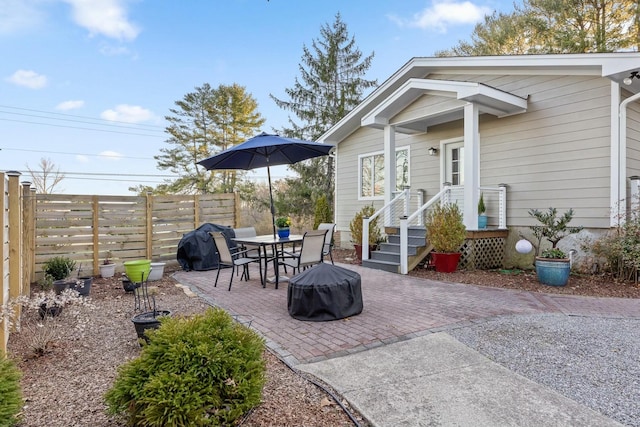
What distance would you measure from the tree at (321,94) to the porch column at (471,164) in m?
11.7

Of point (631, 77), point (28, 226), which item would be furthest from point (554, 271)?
point (28, 226)

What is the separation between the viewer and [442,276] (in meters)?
6.91

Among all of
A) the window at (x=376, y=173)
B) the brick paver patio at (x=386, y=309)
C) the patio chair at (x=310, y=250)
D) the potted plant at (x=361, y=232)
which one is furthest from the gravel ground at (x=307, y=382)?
the window at (x=376, y=173)

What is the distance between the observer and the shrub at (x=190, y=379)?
1918mm

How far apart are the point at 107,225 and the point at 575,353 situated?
8163 millimetres

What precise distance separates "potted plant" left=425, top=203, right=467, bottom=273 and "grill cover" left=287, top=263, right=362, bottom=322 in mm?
3292

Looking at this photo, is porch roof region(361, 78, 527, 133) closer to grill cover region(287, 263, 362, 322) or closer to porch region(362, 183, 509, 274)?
porch region(362, 183, 509, 274)

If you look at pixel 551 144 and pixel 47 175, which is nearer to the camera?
pixel 551 144

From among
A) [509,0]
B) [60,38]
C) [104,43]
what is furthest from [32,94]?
[509,0]

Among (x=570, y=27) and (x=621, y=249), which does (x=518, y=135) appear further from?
(x=570, y=27)

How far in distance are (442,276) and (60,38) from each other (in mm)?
14215

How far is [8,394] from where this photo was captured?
1878 millimetres

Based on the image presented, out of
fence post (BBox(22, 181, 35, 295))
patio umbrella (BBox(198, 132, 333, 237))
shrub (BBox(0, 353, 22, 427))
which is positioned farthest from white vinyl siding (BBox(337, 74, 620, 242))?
shrub (BBox(0, 353, 22, 427))

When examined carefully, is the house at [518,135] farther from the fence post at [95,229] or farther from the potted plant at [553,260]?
the fence post at [95,229]
